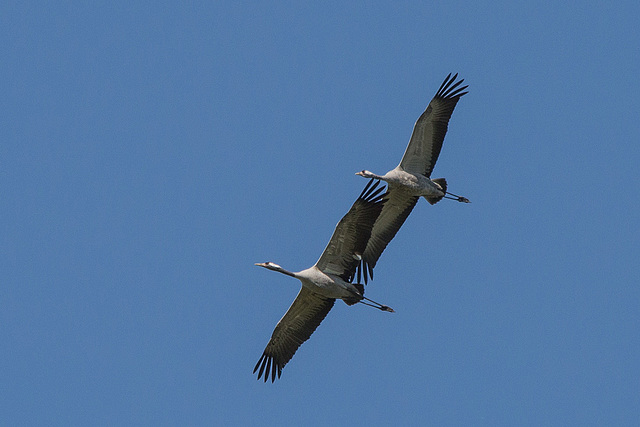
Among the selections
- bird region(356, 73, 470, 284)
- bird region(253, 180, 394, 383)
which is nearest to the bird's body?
bird region(356, 73, 470, 284)

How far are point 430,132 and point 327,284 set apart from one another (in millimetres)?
5817

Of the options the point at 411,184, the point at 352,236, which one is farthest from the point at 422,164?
the point at 352,236

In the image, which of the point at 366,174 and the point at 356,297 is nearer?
the point at 356,297

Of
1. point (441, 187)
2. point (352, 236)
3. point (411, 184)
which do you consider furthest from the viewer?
point (441, 187)

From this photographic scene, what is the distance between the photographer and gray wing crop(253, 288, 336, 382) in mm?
25875

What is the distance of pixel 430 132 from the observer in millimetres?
28078

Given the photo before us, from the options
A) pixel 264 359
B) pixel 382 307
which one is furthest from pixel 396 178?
pixel 264 359

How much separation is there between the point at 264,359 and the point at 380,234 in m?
5.15

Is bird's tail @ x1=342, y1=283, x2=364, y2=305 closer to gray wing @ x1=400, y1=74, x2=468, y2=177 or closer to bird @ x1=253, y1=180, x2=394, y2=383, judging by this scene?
bird @ x1=253, y1=180, x2=394, y2=383

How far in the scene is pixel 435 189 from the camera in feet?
93.4

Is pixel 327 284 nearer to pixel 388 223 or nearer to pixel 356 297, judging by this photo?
pixel 356 297

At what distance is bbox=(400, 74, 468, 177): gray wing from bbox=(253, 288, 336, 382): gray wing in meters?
4.89

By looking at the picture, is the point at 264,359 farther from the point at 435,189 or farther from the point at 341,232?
the point at 435,189

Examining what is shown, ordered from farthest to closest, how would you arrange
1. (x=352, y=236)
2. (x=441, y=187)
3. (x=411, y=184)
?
1. (x=441, y=187)
2. (x=411, y=184)
3. (x=352, y=236)
